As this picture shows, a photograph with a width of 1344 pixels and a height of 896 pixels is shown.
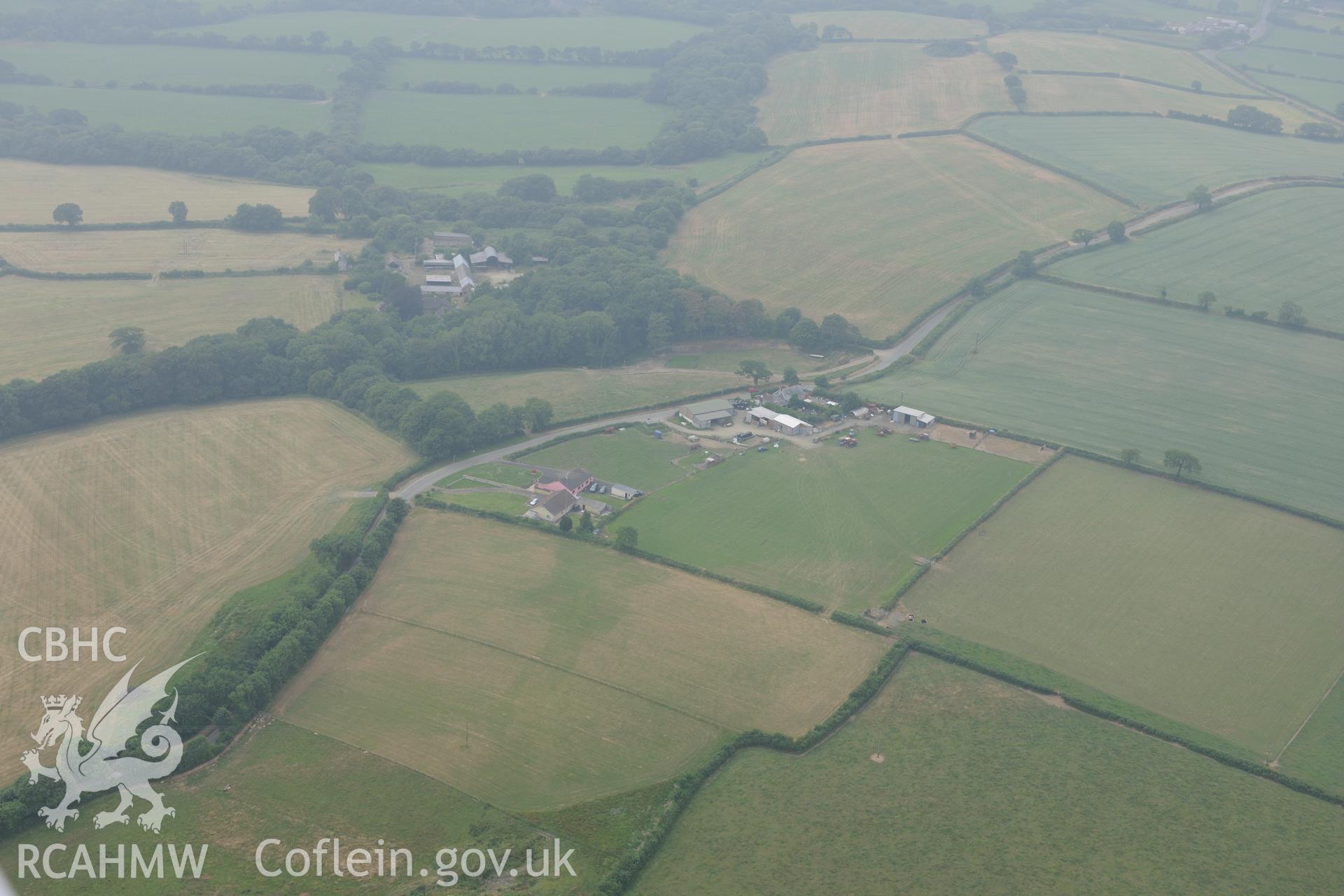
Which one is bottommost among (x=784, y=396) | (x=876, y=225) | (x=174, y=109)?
(x=784, y=396)

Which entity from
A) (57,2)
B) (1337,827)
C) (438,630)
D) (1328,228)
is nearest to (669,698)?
(438,630)

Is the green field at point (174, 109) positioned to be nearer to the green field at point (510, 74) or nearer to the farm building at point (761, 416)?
the green field at point (510, 74)

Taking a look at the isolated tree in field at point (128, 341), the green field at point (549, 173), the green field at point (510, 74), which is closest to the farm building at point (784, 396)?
the isolated tree in field at point (128, 341)

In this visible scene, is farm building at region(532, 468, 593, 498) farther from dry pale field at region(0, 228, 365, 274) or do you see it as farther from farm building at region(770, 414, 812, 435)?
dry pale field at region(0, 228, 365, 274)

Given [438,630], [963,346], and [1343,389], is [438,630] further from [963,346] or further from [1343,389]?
[1343,389]

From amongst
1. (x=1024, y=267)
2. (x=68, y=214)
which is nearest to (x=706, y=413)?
(x=1024, y=267)

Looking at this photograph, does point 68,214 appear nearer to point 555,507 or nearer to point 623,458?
point 623,458

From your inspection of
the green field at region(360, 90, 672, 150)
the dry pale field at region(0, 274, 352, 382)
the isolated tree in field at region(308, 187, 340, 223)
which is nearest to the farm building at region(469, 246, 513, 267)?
the dry pale field at region(0, 274, 352, 382)
